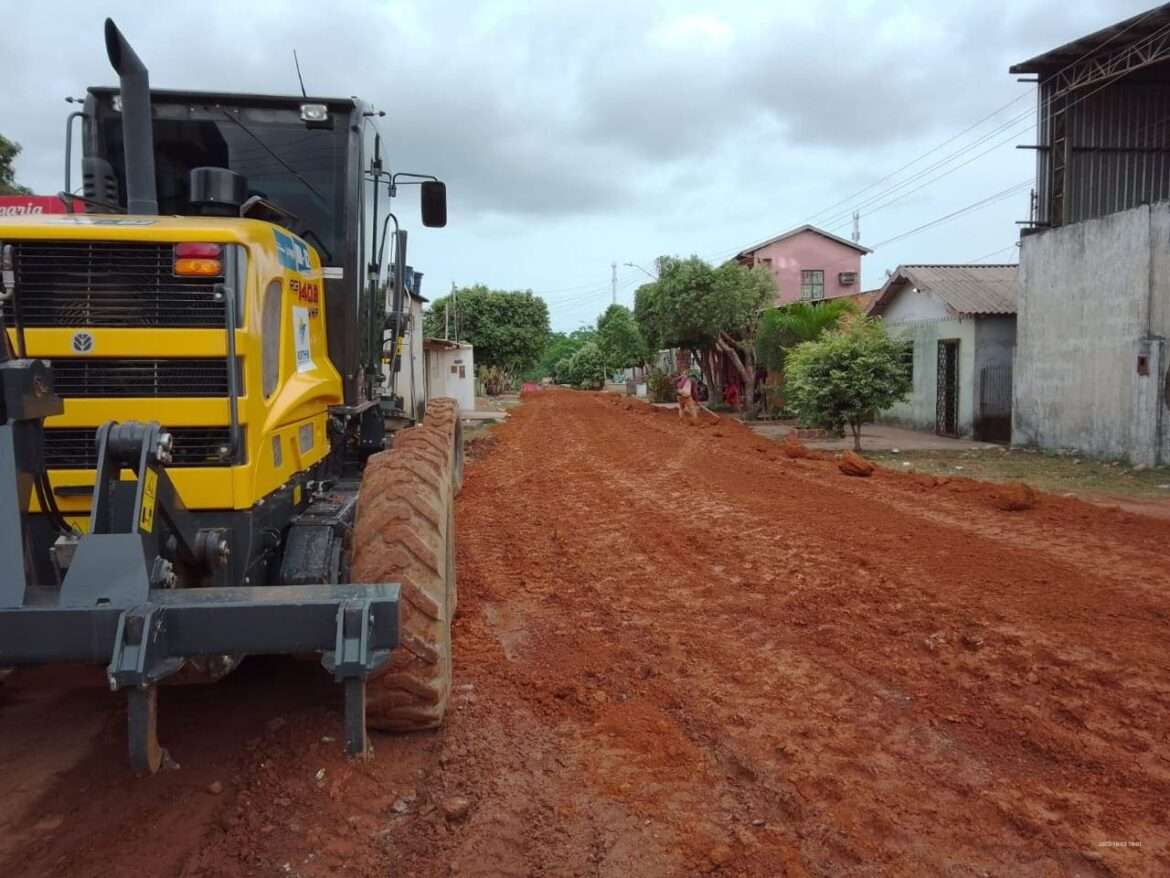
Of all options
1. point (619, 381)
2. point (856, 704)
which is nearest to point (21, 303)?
point (856, 704)

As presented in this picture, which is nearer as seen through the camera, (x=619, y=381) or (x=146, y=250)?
(x=146, y=250)

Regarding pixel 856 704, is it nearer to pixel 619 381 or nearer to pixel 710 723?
pixel 710 723

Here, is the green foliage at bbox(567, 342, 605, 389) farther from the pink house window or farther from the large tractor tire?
the large tractor tire

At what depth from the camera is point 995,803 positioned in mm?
3553

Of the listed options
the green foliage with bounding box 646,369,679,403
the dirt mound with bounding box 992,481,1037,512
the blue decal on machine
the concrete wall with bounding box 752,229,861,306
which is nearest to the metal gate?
the dirt mound with bounding box 992,481,1037,512

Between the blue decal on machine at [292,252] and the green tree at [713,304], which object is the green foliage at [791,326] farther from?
the blue decal on machine at [292,252]

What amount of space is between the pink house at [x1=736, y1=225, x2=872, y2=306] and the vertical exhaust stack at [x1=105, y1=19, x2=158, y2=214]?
4713 centimetres

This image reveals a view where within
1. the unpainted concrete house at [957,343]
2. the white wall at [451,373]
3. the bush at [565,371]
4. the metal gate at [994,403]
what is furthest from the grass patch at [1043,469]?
the bush at [565,371]

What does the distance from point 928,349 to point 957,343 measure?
152 centimetres

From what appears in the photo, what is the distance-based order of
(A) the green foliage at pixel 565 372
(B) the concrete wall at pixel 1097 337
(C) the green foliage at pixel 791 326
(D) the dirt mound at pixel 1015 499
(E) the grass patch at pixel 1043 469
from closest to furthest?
(D) the dirt mound at pixel 1015 499 → (E) the grass patch at pixel 1043 469 → (B) the concrete wall at pixel 1097 337 → (C) the green foliage at pixel 791 326 → (A) the green foliage at pixel 565 372

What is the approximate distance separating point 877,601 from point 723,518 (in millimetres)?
3511

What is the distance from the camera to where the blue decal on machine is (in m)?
4.16

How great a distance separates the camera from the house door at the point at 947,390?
2122 centimetres

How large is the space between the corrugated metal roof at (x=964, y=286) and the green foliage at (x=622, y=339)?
19362 mm
